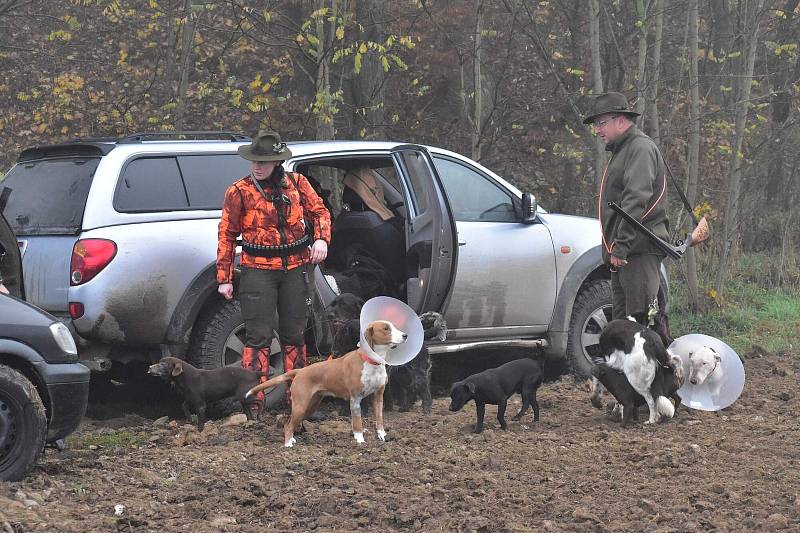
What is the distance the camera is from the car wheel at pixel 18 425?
18.5 ft

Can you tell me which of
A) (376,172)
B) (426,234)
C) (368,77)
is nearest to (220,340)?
(426,234)

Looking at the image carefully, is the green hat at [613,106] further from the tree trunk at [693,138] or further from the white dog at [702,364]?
the tree trunk at [693,138]

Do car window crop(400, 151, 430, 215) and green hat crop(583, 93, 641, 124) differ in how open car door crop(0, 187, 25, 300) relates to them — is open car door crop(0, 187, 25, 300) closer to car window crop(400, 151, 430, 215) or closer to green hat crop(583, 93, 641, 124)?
car window crop(400, 151, 430, 215)

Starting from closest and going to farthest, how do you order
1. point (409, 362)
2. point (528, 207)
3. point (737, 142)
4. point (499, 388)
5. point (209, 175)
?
point (499, 388)
point (209, 175)
point (409, 362)
point (528, 207)
point (737, 142)

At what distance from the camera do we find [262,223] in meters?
7.30

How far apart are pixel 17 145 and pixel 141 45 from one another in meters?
3.31

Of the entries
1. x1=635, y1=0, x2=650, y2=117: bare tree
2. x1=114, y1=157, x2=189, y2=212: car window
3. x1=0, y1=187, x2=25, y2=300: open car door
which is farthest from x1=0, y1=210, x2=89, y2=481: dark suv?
x1=635, y1=0, x2=650, y2=117: bare tree

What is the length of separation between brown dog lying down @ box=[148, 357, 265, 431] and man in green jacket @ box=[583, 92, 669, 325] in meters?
2.82

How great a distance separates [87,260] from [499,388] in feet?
9.63

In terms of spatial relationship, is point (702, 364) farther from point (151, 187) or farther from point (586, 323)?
point (151, 187)

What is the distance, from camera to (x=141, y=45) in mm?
20672

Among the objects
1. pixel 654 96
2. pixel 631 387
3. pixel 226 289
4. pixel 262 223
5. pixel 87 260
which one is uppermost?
pixel 654 96

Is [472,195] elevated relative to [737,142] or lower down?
lower down

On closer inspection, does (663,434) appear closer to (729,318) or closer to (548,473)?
(548,473)
